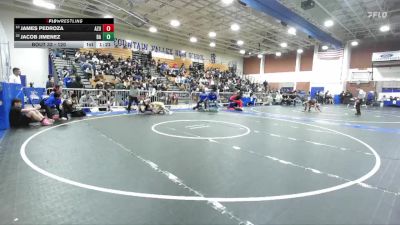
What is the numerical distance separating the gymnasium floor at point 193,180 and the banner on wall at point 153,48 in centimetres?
1941

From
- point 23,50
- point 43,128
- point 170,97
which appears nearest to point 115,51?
point 23,50

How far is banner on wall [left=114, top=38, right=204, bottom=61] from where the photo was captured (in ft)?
78.7

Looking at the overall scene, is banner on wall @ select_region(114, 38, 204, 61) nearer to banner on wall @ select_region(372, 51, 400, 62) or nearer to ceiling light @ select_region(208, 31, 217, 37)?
ceiling light @ select_region(208, 31, 217, 37)

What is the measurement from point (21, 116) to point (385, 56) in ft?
99.0

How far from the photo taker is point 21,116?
25.0 feet

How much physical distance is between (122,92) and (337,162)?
1213 centimetres

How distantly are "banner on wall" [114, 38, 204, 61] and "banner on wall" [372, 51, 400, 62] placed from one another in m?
18.9

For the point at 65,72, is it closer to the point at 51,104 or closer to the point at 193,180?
the point at 51,104

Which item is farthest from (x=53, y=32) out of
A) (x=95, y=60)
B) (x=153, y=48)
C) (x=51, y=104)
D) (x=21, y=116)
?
(x=153, y=48)

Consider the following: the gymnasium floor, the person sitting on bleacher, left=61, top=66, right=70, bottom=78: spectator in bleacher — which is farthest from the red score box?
left=61, top=66, right=70, bottom=78: spectator in bleacher

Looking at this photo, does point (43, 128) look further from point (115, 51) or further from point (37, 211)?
point (115, 51)

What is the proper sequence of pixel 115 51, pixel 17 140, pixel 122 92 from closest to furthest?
pixel 17 140, pixel 122 92, pixel 115 51

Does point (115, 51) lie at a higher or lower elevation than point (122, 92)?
higher

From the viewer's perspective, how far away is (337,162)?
4629 millimetres
